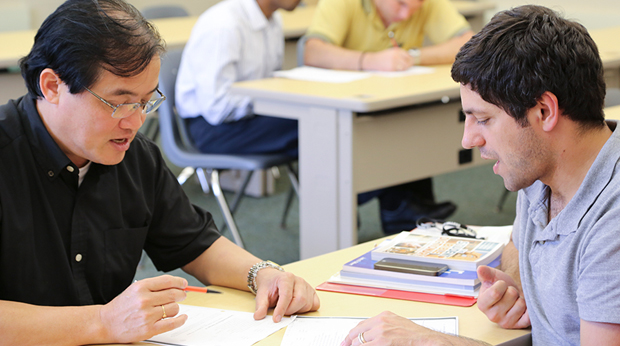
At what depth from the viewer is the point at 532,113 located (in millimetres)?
988

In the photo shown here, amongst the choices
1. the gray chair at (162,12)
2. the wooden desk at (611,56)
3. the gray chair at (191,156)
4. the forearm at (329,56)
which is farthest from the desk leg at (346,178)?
the gray chair at (162,12)

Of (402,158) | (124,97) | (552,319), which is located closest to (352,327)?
(552,319)

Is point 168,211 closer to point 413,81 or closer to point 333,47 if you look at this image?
point 413,81

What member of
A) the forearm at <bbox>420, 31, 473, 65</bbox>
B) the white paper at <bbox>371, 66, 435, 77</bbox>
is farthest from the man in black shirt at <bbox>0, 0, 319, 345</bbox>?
the forearm at <bbox>420, 31, 473, 65</bbox>

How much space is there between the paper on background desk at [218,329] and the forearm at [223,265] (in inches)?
5.3

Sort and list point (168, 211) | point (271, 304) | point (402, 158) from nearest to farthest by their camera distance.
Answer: point (271, 304) → point (168, 211) → point (402, 158)

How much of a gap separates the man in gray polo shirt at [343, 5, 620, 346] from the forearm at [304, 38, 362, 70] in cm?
201

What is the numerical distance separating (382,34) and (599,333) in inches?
102

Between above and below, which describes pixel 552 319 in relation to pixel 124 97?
below

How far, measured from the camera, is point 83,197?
125 centimetres

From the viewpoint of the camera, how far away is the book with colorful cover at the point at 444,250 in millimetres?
1291

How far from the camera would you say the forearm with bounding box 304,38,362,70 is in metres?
3.05

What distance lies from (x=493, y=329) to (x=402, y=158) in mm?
1451

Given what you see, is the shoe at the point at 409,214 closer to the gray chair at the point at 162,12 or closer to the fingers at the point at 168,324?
the fingers at the point at 168,324
